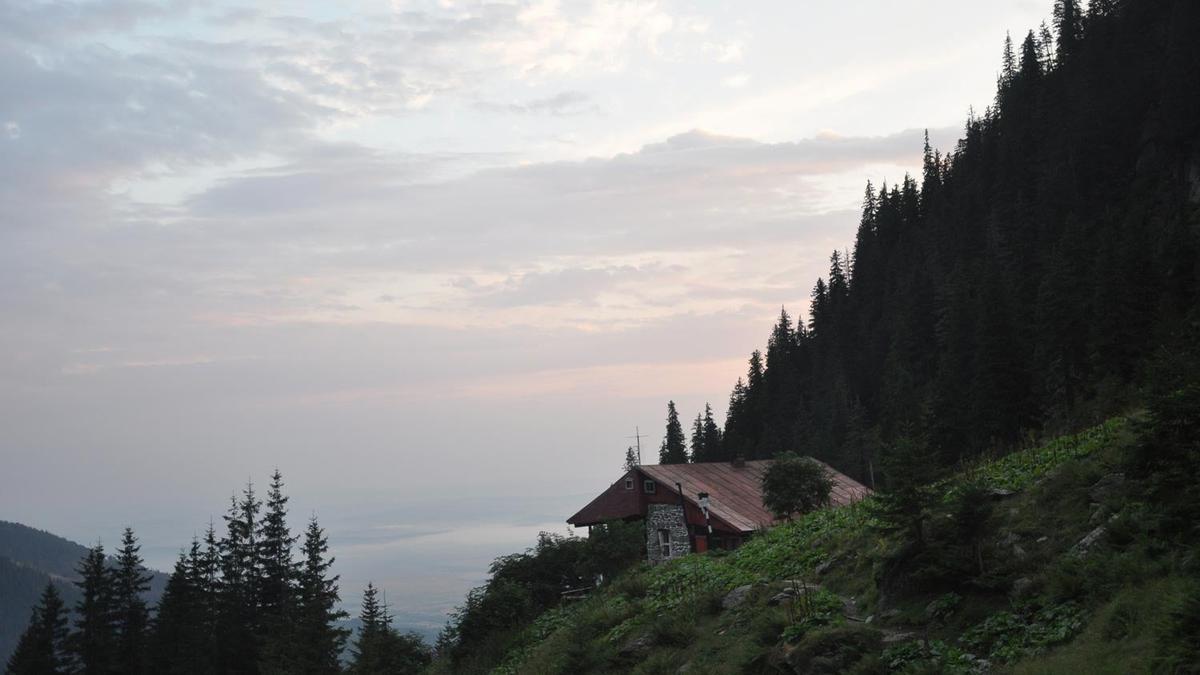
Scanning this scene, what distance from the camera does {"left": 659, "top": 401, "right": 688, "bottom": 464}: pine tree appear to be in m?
141

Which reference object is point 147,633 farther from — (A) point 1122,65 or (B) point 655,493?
(A) point 1122,65

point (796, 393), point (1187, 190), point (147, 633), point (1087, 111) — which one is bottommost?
point (147, 633)

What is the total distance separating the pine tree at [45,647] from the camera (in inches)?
2741

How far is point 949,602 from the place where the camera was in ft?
58.6

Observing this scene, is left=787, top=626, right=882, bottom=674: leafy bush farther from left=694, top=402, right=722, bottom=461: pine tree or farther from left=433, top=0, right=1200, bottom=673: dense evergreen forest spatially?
left=694, top=402, right=722, bottom=461: pine tree

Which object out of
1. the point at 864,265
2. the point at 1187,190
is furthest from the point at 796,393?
the point at 1187,190

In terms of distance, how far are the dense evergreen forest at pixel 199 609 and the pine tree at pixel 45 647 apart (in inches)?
2.9

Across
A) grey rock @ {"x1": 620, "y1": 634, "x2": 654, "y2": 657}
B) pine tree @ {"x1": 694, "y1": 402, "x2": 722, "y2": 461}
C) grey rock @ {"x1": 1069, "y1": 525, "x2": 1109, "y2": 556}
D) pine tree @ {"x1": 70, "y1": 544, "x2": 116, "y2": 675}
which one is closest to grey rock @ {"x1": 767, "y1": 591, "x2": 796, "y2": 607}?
grey rock @ {"x1": 620, "y1": 634, "x2": 654, "y2": 657}

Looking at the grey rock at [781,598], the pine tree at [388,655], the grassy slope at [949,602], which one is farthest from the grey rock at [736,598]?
the pine tree at [388,655]

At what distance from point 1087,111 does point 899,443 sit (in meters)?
106

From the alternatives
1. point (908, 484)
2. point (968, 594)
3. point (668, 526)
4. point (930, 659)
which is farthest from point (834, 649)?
point (668, 526)

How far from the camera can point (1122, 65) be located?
10900cm

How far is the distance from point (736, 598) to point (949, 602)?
775 cm

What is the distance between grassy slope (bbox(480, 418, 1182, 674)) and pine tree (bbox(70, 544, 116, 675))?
54048mm
